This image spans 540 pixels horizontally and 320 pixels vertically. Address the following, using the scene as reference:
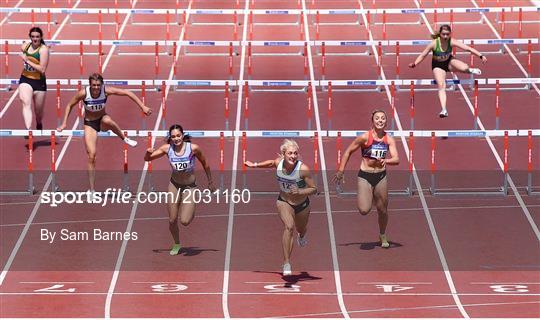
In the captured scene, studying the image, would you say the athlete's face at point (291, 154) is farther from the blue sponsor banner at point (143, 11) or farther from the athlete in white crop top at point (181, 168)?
the blue sponsor banner at point (143, 11)

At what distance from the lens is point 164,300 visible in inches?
894

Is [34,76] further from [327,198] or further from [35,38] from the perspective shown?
[327,198]

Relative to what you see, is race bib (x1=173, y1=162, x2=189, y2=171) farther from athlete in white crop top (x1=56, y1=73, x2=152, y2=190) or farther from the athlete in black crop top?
athlete in white crop top (x1=56, y1=73, x2=152, y2=190)

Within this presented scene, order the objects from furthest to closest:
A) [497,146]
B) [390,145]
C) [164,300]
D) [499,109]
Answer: [499,109], [497,146], [390,145], [164,300]

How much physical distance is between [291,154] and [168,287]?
237cm

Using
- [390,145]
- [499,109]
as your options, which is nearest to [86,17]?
[499,109]

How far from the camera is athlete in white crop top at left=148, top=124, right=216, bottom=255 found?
24.1 metres

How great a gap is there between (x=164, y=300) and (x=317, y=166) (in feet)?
23.8

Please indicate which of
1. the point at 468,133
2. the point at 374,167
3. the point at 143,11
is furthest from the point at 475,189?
the point at 143,11

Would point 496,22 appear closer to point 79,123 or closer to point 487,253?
point 79,123

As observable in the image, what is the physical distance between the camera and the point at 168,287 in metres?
23.4

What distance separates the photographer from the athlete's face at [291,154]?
23.0m

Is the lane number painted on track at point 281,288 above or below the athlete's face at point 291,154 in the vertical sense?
below

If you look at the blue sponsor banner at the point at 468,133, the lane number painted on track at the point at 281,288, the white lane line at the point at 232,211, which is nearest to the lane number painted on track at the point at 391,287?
the lane number painted on track at the point at 281,288
